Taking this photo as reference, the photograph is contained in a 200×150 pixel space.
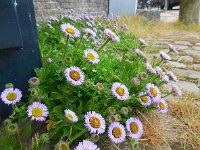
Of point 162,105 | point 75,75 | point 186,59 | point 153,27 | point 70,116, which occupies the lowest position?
point 153,27

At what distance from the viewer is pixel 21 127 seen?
1359 millimetres

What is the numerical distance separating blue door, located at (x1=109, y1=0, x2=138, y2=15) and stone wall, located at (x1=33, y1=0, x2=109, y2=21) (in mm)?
229

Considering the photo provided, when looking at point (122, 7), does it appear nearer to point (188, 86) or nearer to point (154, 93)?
point (188, 86)

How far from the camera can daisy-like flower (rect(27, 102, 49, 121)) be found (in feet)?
3.54

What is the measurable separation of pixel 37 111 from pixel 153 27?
215 inches

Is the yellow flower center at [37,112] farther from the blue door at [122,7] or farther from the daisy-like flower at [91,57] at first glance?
the blue door at [122,7]

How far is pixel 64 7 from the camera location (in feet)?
17.3

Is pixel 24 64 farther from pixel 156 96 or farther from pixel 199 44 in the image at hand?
pixel 199 44

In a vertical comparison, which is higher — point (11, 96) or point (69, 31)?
point (69, 31)

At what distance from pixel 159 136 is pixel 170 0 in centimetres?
1288

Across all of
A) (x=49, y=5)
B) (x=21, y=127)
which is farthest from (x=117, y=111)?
(x=49, y=5)

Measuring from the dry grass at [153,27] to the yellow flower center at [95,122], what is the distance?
402 centimetres

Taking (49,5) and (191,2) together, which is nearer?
(49,5)

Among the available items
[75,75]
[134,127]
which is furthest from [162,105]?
[75,75]
